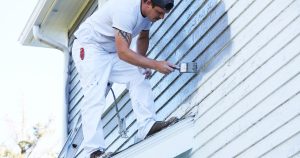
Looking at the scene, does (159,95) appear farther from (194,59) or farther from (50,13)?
(50,13)

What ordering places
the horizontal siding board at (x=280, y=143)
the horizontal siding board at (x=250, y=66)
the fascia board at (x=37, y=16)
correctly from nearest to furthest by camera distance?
the horizontal siding board at (x=280, y=143) < the horizontal siding board at (x=250, y=66) < the fascia board at (x=37, y=16)

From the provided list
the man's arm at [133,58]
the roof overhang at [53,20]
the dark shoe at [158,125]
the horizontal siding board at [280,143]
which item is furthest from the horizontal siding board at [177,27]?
the roof overhang at [53,20]

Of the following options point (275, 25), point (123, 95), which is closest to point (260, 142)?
point (275, 25)

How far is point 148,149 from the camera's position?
498cm

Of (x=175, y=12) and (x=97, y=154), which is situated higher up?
(x=175, y=12)

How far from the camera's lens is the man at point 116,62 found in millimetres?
4996

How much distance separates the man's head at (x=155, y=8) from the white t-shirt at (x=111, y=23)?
57 millimetres

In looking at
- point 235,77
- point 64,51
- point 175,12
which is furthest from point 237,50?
point 64,51

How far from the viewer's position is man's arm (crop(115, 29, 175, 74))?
496 centimetres

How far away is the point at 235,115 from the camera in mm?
4641

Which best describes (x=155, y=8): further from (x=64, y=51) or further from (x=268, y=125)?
(x=64, y=51)

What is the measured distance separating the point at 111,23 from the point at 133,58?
19.7 inches

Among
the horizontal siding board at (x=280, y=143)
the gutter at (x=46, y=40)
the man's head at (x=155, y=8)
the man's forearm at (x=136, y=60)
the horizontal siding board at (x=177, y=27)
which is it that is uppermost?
the horizontal siding board at (x=177, y=27)

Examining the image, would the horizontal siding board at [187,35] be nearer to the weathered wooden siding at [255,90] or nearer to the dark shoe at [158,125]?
the weathered wooden siding at [255,90]
